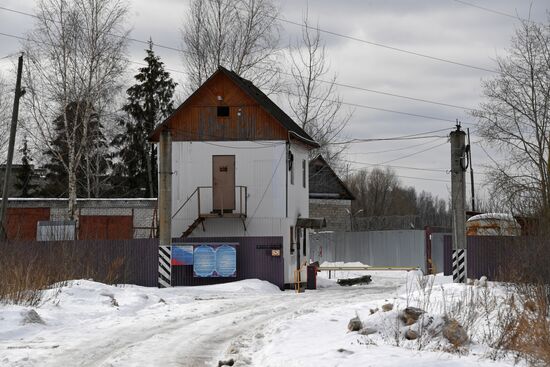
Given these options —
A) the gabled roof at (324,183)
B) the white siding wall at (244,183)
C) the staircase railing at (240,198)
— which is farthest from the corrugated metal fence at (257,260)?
the gabled roof at (324,183)

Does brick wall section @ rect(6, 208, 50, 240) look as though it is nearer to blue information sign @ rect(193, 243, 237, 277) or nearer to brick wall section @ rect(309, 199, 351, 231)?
blue information sign @ rect(193, 243, 237, 277)

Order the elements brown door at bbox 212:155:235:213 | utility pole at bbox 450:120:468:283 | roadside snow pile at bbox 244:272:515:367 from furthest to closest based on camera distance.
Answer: brown door at bbox 212:155:235:213 → utility pole at bbox 450:120:468:283 → roadside snow pile at bbox 244:272:515:367

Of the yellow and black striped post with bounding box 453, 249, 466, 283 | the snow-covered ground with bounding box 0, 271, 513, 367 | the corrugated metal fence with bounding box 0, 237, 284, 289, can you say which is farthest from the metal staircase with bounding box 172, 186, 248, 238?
the snow-covered ground with bounding box 0, 271, 513, 367

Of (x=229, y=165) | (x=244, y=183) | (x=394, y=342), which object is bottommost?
(x=394, y=342)

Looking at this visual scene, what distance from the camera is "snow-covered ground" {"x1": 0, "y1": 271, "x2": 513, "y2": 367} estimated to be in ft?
42.8

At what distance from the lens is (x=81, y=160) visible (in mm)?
56625

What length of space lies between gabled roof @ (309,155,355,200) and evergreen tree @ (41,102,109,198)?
16130mm

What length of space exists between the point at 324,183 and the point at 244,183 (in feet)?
102

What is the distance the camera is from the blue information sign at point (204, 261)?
34.8 metres

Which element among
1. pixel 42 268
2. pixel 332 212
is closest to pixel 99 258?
pixel 42 268

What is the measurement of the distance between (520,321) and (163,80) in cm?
5559

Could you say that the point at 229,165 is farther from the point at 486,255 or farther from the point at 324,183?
the point at 324,183

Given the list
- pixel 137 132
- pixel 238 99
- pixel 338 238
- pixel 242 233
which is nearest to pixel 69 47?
pixel 238 99

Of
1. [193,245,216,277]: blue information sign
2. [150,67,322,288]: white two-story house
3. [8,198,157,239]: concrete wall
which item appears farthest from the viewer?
[8,198,157,239]: concrete wall
